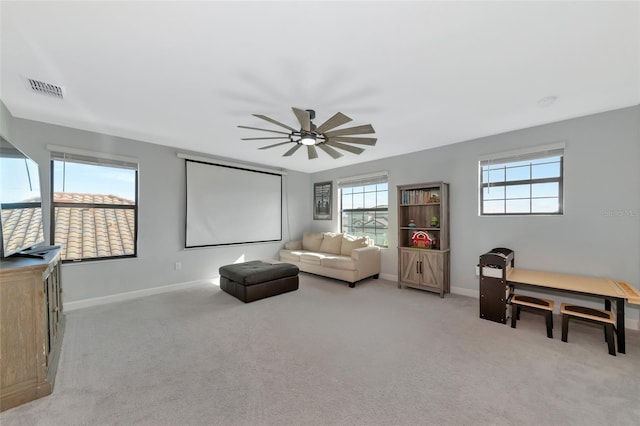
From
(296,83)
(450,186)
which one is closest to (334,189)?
(450,186)

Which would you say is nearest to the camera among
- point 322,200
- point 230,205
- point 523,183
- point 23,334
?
point 23,334

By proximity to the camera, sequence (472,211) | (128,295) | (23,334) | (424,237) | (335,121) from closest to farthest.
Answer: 1. (23,334)
2. (335,121)
3. (128,295)
4. (472,211)
5. (424,237)

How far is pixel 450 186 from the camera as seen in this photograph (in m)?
4.16

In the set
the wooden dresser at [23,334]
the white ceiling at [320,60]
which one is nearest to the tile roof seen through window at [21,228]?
the wooden dresser at [23,334]

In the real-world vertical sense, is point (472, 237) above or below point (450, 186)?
below

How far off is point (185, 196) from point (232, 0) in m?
3.72

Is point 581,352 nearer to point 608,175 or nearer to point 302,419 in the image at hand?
point 608,175

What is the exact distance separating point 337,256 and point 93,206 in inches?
162

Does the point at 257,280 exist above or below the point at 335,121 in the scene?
below

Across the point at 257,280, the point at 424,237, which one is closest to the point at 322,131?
the point at 257,280

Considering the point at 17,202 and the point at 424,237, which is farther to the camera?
the point at 424,237

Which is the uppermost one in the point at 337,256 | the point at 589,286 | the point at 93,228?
the point at 93,228

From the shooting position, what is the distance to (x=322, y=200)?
6.36 meters

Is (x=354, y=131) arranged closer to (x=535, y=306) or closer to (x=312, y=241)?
(x=535, y=306)
